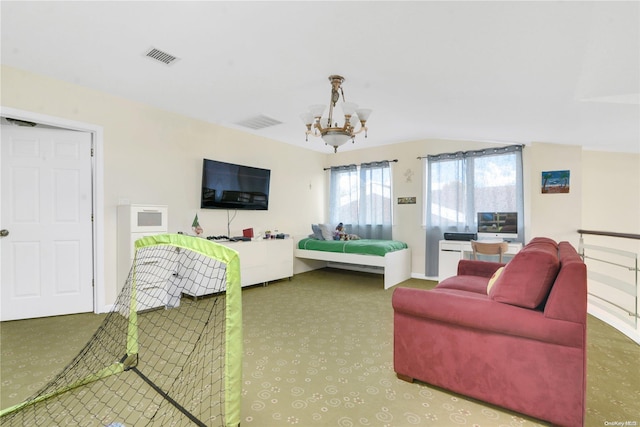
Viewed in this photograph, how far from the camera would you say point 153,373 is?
217 cm

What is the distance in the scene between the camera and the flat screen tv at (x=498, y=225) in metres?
4.39

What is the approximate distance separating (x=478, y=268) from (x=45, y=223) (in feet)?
15.1

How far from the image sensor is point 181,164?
418 cm

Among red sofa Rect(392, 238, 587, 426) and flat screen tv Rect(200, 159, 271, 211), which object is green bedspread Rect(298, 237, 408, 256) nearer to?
flat screen tv Rect(200, 159, 271, 211)

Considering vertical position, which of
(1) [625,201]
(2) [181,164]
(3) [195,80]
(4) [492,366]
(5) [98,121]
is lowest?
(4) [492,366]

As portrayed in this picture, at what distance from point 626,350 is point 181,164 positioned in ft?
16.6

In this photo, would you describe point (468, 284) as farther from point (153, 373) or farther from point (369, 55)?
point (153, 373)

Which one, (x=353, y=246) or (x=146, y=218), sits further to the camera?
(x=353, y=246)

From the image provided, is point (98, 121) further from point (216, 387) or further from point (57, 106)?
point (216, 387)

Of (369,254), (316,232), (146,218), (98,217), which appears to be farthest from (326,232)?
(98,217)

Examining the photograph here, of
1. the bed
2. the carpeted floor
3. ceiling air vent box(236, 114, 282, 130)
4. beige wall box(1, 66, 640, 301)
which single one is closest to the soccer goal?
the carpeted floor

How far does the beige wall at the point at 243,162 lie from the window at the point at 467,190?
138 mm

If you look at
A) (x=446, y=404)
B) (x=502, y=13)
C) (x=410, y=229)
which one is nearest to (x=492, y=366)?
(x=446, y=404)

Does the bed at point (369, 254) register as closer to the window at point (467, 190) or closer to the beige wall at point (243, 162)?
the beige wall at point (243, 162)
